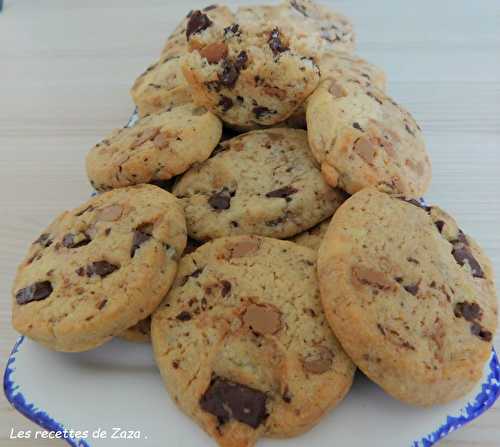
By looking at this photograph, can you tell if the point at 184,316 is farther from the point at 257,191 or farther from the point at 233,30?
the point at 233,30

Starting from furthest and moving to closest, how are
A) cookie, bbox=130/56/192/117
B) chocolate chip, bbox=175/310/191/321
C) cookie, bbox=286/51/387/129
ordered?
1. cookie, bbox=130/56/192/117
2. cookie, bbox=286/51/387/129
3. chocolate chip, bbox=175/310/191/321

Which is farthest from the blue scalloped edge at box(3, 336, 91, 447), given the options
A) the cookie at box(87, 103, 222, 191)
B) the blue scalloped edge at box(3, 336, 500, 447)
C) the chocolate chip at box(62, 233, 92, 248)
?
the cookie at box(87, 103, 222, 191)

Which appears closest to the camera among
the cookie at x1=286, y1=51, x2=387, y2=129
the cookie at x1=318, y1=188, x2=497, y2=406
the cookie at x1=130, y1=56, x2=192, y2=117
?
the cookie at x1=318, y1=188, x2=497, y2=406

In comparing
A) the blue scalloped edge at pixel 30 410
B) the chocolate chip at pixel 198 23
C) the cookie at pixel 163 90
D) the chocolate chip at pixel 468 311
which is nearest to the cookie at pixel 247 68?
the chocolate chip at pixel 198 23

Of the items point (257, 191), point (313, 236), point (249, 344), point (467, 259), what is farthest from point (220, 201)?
point (467, 259)

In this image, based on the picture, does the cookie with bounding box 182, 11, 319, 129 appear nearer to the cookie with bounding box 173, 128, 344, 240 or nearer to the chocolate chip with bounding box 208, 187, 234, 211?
the cookie with bounding box 173, 128, 344, 240

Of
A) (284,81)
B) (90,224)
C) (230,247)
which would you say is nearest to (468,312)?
(230,247)

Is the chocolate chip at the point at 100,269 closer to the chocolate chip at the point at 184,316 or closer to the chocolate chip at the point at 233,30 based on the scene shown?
the chocolate chip at the point at 184,316
